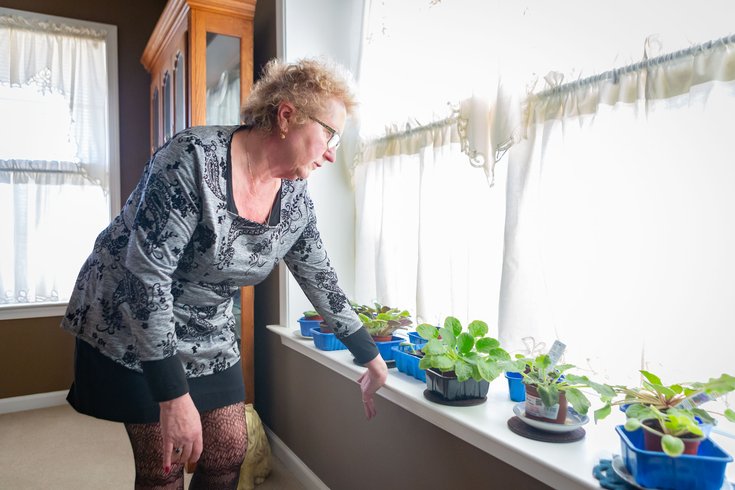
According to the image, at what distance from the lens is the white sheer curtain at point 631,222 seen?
0.93 m

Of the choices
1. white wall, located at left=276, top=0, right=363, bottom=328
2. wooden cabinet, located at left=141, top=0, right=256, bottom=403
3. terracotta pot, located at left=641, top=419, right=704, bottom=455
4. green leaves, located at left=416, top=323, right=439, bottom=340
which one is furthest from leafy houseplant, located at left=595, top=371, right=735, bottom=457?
wooden cabinet, located at left=141, top=0, right=256, bottom=403

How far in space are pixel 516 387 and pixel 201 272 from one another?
83cm

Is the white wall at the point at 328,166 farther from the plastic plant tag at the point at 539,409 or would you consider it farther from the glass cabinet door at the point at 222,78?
the plastic plant tag at the point at 539,409

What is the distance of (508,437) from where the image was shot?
1.08 m

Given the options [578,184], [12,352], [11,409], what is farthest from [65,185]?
[578,184]

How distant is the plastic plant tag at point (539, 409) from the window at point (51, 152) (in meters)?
3.05

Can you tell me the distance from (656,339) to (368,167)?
49.2 inches

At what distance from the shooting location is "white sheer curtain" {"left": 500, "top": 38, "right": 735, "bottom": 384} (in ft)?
3.05

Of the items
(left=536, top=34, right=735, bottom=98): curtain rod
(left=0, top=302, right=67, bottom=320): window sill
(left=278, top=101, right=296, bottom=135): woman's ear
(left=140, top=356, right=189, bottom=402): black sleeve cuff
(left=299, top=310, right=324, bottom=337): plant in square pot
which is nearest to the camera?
(left=536, top=34, right=735, bottom=98): curtain rod

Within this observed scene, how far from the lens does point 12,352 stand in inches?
120

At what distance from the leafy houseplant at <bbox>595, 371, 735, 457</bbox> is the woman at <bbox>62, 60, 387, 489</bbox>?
2.24ft

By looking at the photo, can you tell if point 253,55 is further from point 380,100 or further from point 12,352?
point 12,352

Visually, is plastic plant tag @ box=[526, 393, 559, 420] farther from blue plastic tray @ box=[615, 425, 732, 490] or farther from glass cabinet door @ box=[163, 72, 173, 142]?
glass cabinet door @ box=[163, 72, 173, 142]

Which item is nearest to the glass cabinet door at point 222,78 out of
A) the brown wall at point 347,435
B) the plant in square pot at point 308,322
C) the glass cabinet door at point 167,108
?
the glass cabinet door at point 167,108
